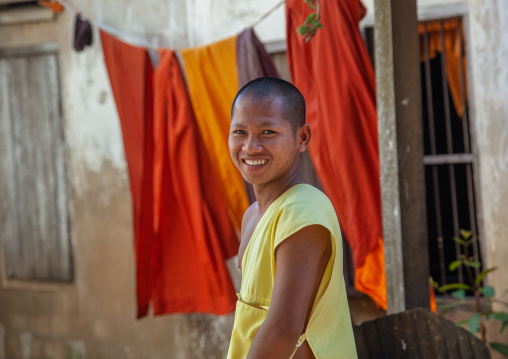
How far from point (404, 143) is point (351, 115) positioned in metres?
0.70

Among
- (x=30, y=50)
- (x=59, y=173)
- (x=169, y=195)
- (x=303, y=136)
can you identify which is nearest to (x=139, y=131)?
(x=169, y=195)

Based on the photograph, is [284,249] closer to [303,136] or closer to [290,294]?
[290,294]

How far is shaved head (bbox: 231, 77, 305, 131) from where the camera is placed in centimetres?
170

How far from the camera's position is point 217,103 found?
400 centimetres

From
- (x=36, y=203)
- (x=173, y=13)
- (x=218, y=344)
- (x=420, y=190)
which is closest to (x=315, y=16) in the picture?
(x=420, y=190)

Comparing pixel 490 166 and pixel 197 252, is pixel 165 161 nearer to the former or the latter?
pixel 197 252

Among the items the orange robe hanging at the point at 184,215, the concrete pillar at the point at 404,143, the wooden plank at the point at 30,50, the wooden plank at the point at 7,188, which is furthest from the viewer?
the wooden plank at the point at 7,188

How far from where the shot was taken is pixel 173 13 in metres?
4.93

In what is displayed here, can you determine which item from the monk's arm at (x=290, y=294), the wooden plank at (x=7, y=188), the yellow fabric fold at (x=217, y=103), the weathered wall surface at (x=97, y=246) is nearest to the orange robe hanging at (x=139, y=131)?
the yellow fabric fold at (x=217, y=103)

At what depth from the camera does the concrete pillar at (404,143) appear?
2807 mm

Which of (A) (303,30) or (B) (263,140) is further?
(A) (303,30)

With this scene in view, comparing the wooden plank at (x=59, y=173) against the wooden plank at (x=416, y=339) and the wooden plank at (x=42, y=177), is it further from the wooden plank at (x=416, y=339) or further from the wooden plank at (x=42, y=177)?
the wooden plank at (x=416, y=339)

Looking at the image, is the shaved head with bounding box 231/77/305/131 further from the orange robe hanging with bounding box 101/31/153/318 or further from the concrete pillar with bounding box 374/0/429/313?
the orange robe hanging with bounding box 101/31/153/318

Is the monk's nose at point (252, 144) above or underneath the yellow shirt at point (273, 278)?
above
